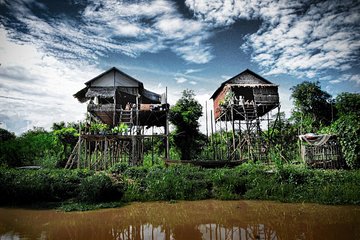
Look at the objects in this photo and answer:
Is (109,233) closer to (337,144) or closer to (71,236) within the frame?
(71,236)

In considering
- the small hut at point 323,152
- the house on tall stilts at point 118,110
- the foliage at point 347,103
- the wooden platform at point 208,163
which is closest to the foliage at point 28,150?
the house on tall stilts at point 118,110

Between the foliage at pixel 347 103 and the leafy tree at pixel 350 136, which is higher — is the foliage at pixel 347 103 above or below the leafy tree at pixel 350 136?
above

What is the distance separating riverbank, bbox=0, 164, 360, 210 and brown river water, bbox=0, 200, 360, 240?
2.83ft

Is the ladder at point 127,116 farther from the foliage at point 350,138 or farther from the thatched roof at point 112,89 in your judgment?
the foliage at point 350,138

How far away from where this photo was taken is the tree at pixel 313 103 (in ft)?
81.2

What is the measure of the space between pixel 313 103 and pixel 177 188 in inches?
775

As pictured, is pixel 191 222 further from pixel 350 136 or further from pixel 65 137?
pixel 65 137

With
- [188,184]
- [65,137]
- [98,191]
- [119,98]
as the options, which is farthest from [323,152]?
[65,137]

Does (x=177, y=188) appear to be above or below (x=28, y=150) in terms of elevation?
below

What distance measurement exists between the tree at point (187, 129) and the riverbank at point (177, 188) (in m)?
11.4

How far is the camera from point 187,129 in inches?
922

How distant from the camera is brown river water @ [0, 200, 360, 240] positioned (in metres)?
5.85

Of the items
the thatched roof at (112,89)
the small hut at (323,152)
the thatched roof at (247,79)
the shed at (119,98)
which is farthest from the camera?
the thatched roof at (247,79)

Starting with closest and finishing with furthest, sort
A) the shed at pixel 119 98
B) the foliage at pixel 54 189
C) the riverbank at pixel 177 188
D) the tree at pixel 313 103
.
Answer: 1. the riverbank at pixel 177 188
2. the foliage at pixel 54 189
3. the shed at pixel 119 98
4. the tree at pixel 313 103
